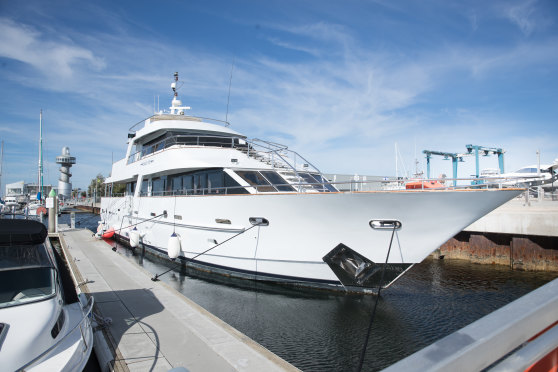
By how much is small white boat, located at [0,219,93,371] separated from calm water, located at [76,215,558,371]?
10.7ft

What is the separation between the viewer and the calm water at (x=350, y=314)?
236 inches

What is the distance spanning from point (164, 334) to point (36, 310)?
171 centimetres

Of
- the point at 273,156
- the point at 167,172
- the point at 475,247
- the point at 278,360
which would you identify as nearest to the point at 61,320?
the point at 278,360

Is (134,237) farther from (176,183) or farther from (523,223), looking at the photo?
(523,223)

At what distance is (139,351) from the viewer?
4.28 m

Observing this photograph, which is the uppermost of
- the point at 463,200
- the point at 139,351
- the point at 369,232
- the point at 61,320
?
the point at 463,200

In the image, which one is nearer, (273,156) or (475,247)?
(273,156)

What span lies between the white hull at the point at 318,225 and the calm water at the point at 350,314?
71 centimetres

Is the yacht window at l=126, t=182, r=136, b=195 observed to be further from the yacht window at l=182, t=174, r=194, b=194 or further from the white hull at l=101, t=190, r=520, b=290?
the white hull at l=101, t=190, r=520, b=290

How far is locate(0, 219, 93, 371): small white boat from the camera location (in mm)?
3156

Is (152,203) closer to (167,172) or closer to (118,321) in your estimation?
(167,172)

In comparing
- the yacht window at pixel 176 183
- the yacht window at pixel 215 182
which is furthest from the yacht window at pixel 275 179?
the yacht window at pixel 176 183

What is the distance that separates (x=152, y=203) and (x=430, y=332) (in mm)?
10305

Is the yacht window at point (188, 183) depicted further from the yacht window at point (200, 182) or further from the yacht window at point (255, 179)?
the yacht window at point (255, 179)
